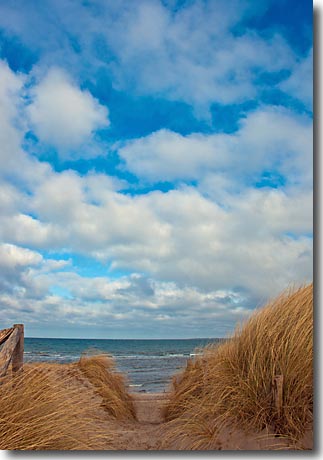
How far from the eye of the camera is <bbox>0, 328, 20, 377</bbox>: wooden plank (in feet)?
10.9

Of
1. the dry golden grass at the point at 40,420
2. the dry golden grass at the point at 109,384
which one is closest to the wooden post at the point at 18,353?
the dry golden grass at the point at 40,420

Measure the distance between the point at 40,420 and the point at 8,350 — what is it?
66 centimetres

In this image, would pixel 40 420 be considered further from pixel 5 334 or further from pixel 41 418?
pixel 5 334

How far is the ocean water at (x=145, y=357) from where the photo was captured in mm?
5503

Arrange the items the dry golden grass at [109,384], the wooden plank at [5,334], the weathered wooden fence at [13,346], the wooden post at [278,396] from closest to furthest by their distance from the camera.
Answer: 1. the wooden post at [278,396]
2. the weathered wooden fence at [13,346]
3. the wooden plank at [5,334]
4. the dry golden grass at [109,384]

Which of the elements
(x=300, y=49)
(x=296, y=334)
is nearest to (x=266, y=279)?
(x=296, y=334)

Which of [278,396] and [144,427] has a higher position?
[278,396]

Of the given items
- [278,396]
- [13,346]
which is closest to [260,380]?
[278,396]

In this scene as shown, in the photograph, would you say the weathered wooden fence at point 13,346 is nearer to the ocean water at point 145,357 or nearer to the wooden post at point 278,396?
the ocean water at point 145,357

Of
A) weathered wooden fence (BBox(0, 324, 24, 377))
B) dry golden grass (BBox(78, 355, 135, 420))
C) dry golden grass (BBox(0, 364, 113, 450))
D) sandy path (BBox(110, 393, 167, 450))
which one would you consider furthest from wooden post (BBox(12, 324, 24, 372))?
dry golden grass (BBox(78, 355, 135, 420))

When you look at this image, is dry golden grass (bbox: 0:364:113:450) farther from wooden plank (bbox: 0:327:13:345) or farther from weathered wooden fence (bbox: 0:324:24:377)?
wooden plank (bbox: 0:327:13:345)

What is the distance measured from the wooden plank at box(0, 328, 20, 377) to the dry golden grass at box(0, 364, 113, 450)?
0.09 metres

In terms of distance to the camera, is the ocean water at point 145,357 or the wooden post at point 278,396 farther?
the ocean water at point 145,357

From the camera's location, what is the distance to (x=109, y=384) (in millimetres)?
5016
